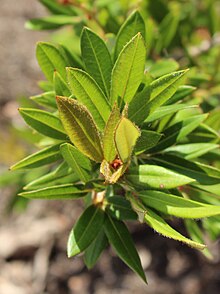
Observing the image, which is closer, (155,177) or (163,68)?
(155,177)

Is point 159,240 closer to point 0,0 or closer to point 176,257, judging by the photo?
point 176,257

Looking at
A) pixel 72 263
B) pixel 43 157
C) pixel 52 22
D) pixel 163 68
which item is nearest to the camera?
pixel 43 157

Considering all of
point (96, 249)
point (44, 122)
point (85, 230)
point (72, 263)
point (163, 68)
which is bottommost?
point (72, 263)

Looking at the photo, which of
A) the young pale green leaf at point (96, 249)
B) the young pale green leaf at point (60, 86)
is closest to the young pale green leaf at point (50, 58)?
the young pale green leaf at point (60, 86)

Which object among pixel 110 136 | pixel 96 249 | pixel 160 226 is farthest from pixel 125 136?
pixel 96 249

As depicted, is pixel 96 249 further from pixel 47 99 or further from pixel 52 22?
pixel 52 22

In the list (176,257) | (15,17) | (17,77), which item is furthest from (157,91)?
(15,17)
